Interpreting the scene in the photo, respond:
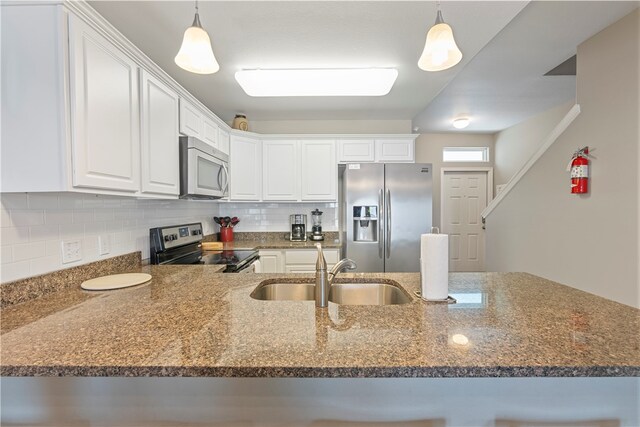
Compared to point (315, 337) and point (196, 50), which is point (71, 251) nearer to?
point (196, 50)

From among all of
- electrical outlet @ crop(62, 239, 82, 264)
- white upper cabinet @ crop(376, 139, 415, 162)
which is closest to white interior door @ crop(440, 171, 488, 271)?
white upper cabinet @ crop(376, 139, 415, 162)

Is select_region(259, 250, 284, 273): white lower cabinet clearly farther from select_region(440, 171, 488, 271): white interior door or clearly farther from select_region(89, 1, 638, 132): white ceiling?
select_region(440, 171, 488, 271): white interior door

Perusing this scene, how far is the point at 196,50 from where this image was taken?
→ 54.7 inches

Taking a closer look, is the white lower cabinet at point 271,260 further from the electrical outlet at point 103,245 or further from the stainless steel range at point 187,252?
Answer: the electrical outlet at point 103,245

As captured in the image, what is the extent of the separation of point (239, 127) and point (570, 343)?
351cm

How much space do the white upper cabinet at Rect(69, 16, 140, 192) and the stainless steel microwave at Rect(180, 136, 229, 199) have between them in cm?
51

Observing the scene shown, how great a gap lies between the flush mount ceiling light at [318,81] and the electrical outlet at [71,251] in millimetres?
1718

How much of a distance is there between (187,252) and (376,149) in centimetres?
245

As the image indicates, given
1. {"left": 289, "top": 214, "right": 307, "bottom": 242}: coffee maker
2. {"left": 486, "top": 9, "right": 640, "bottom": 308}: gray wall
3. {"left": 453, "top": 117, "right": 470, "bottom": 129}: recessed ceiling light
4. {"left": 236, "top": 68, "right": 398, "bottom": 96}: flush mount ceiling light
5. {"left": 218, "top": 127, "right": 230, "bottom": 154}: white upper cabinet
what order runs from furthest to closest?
1. {"left": 453, "top": 117, "right": 470, "bottom": 129}: recessed ceiling light
2. {"left": 289, "top": 214, "right": 307, "bottom": 242}: coffee maker
3. {"left": 218, "top": 127, "right": 230, "bottom": 154}: white upper cabinet
4. {"left": 236, "top": 68, "right": 398, "bottom": 96}: flush mount ceiling light
5. {"left": 486, "top": 9, "right": 640, "bottom": 308}: gray wall

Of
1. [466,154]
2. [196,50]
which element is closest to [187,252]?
[196,50]

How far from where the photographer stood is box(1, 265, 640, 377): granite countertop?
27.7 inches

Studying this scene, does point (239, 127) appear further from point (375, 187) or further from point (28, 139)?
point (28, 139)

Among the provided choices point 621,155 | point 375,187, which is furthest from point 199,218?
point 621,155

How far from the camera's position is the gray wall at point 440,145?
5.38 metres
